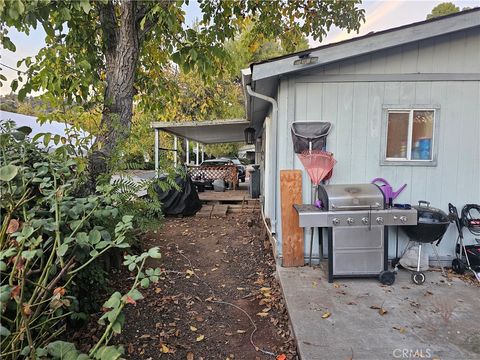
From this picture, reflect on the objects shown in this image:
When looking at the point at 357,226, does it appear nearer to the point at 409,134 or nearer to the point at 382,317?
the point at 382,317

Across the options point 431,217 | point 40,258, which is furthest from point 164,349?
point 431,217

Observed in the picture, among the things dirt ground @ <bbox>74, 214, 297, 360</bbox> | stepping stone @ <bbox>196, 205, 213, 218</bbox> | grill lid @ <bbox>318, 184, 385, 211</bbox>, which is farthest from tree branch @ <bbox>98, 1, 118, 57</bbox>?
stepping stone @ <bbox>196, 205, 213, 218</bbox>

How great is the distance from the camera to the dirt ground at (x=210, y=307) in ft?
9.64

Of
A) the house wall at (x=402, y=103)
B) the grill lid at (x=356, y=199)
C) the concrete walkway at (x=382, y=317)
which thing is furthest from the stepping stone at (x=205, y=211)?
the grill lid at (x=356, y=199)

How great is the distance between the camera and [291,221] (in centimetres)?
442

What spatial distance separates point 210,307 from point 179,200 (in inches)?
196

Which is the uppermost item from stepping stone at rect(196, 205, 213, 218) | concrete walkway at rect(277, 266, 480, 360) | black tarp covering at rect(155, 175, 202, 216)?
black tarp covering at rect(155, 175, 202, 216)

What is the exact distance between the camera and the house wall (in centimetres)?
432

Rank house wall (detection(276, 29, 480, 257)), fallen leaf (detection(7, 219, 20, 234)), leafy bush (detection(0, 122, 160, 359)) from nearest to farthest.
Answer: leafy bush (detection(0, 122, 160, 359)) → fallen leaf (detection(7, 219, 20, 234)) → house wall (detection(276, 29, 480, 257))

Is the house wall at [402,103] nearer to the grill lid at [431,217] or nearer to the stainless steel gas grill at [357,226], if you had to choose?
the grill lid at [431,217]

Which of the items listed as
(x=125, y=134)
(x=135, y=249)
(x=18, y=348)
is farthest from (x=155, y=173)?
(x=18, y=348)

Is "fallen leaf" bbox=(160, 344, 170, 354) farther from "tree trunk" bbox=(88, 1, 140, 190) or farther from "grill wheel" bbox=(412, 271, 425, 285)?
"grill wheel" bbox=(412, 271, 425, 285)

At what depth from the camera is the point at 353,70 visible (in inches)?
172

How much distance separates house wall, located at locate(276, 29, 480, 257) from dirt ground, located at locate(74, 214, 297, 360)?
1.21 m
